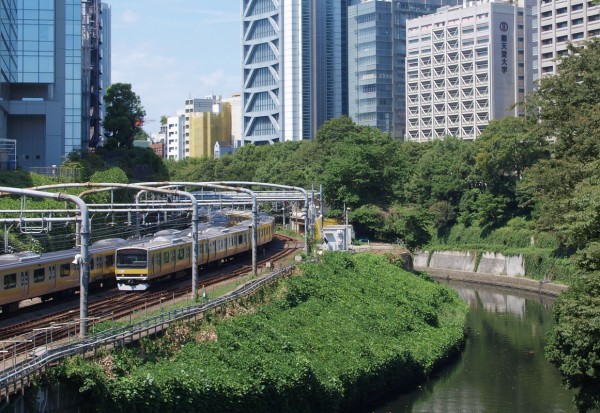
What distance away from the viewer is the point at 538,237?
67562 millimetres

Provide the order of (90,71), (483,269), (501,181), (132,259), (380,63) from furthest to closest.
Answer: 1. (380,63)
2. (90,71)
3. (501,181)
4. (483,269)
5. (132,259)

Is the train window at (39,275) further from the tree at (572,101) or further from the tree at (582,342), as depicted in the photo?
the tree at (572,101)

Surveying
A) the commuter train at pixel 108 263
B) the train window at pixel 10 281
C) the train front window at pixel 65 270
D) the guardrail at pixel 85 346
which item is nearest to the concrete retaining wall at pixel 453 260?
the commuter train at pixel 108 263

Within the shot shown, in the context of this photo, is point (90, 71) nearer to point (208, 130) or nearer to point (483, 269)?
point (483, 269)

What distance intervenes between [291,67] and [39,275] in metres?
99.9

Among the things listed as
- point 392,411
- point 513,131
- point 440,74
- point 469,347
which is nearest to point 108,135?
point 513,131

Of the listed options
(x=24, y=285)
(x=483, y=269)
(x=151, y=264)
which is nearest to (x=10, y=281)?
(x=24, y=285)

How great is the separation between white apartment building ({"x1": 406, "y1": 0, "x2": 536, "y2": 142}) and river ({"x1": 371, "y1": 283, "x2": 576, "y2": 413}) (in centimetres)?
6551

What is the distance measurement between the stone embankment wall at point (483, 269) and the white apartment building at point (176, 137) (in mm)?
92855

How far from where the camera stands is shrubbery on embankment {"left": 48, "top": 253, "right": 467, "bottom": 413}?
23.2 meters

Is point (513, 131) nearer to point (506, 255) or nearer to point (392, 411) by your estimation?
point (506, 255)

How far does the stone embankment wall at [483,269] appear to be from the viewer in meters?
65.6

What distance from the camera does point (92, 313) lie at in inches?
1229

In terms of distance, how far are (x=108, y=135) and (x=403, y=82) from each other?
64.4 metres
